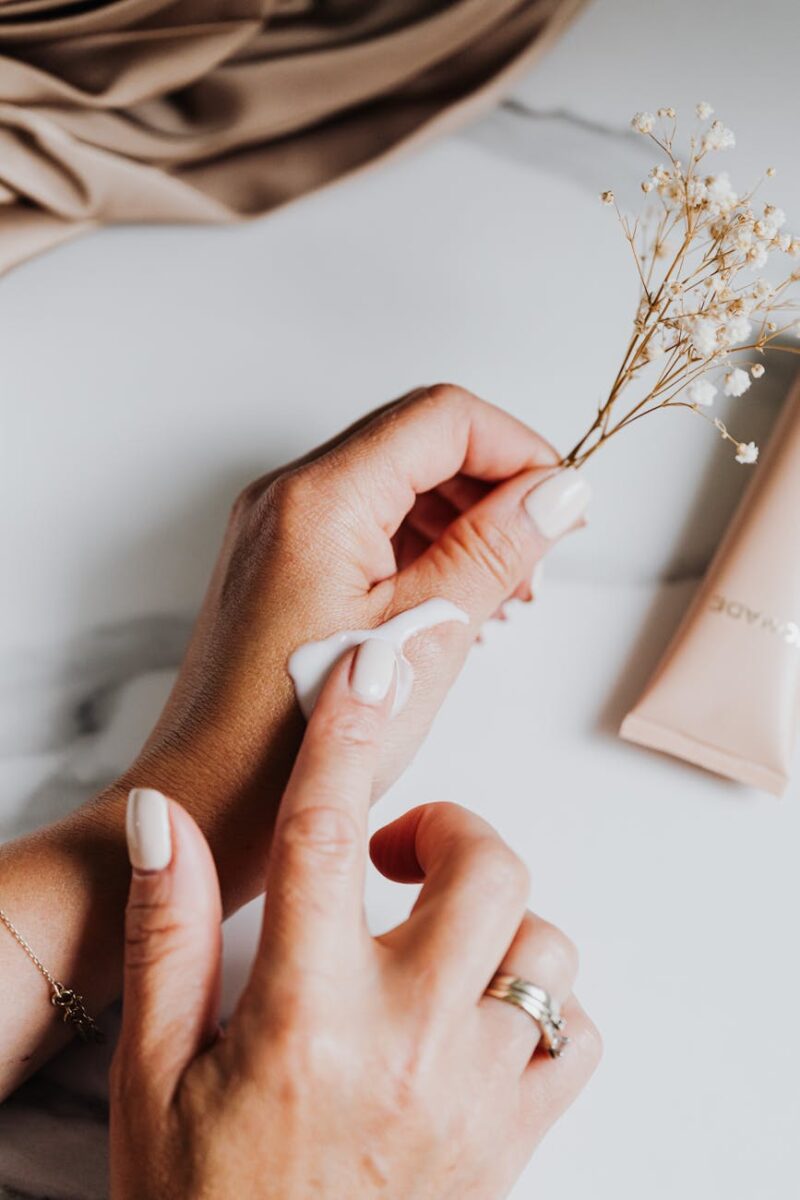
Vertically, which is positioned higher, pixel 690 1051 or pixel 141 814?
pixel 141 814

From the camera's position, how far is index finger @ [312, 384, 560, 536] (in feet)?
2.22

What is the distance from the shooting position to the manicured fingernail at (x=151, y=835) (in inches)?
20.6

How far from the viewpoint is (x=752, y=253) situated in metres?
0.59

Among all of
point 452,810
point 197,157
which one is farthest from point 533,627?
point 197,157

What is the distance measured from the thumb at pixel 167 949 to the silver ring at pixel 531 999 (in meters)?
0.15

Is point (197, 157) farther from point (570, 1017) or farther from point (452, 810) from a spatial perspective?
point (570, 1017)

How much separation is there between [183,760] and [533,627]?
31 cm

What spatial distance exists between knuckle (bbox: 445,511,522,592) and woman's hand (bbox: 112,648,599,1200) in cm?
16

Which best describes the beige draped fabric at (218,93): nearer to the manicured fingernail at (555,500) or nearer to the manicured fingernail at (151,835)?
the manicured fingernail at (555,500)

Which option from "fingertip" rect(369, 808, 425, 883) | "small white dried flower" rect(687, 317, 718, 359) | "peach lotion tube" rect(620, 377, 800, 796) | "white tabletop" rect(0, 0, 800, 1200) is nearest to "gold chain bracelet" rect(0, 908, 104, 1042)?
"white tabletop" rect(0, 0, 800, 1200)

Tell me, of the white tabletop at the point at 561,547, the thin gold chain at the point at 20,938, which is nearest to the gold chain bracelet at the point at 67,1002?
the thin gold chain at the point at 20,938

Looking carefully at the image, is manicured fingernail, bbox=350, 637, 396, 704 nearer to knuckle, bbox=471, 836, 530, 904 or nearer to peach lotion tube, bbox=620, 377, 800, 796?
knuckle, bbox=471, 836, 530, 904

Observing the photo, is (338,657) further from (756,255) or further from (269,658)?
(756,255)

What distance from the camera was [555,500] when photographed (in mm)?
707
